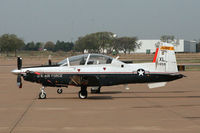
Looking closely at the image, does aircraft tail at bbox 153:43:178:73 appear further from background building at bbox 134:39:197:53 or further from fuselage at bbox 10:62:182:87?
background building at bbox 134:39:197:53

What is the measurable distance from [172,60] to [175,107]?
12.4 ft

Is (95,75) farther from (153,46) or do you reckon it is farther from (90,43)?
Result: (153,46)

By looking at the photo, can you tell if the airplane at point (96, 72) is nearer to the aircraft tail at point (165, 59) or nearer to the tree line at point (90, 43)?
the aircraft tail at point (165, 59)

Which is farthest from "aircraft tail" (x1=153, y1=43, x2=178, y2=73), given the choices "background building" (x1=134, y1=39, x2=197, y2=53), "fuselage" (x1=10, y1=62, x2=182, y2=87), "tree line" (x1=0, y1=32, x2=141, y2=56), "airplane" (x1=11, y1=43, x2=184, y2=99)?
"background building" (x1=134, y1=39, x2=197, y2=53)

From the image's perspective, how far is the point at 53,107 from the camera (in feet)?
41.3

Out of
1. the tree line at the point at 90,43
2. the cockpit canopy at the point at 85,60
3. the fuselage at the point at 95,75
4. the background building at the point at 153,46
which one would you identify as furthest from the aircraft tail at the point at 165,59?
the background building at the point at 153,46

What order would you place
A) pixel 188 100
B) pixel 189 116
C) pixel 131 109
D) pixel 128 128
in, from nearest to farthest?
1. pixel 128 128
2. pixel 189 116
3. pixel 131 109
4. pixel 188 100

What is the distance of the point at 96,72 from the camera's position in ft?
50.0

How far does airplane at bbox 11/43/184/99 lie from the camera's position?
14977mm

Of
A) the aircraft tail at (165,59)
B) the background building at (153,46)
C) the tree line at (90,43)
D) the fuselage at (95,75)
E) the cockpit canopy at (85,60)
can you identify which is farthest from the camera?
the background building at (153,46)

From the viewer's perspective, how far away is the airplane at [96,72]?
14977mm

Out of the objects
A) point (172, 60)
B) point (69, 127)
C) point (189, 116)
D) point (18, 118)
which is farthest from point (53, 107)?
point (172, 60)

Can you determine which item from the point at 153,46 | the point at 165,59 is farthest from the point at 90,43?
the point at 165,59

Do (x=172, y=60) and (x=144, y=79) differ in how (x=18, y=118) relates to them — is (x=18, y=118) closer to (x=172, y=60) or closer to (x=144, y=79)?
(x=144, y=79)
